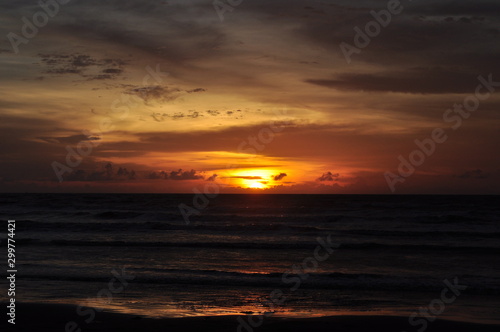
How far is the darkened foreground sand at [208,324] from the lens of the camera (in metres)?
10.2

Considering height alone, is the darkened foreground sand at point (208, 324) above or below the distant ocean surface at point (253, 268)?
below

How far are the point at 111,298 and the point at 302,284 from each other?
6.04 meters

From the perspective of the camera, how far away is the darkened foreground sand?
33.5 feet

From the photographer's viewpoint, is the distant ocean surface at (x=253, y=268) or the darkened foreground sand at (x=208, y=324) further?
the distant ocean surface at (x=253, y=268)

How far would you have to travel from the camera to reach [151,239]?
99.8 ft

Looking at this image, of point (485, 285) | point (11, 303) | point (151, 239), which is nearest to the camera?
point (11, 303)

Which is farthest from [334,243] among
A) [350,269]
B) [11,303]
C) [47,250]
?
[11,303]

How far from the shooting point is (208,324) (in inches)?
416

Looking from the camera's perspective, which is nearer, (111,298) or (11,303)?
(11,303)

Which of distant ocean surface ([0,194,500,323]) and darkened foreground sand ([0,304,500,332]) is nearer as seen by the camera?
darkened foreground sand ([0,304,500,332])

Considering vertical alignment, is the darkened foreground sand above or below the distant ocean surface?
below

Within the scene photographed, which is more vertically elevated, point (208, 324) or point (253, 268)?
point (253, 268)

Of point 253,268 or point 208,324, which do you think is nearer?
point 208,324

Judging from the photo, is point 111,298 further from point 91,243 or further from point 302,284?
point 91,243
